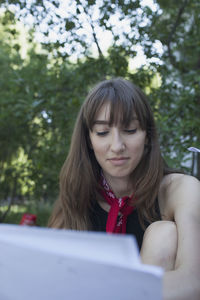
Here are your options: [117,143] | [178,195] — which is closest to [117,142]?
[117,143]

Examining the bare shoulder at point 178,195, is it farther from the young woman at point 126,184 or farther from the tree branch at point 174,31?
the tree branch at point 174,31

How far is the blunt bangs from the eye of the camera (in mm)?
1924

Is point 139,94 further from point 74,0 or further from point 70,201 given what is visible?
point 74,0

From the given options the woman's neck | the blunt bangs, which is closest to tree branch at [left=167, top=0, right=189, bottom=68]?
the blunt bangs

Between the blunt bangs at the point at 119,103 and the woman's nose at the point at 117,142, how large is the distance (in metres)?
0.05

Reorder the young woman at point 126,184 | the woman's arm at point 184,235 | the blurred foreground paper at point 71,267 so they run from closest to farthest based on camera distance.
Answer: the blurred foreground paper at point 71,267
the woman's arm at point 184,235
the young woman at point 126,184

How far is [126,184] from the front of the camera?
7.32ft

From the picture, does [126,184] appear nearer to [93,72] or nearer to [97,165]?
[97,165]

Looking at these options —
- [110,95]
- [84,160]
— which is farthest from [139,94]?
[84,160]

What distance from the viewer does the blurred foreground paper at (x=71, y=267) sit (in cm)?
78

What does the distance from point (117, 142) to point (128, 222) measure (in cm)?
53

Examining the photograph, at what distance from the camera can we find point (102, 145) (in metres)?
1.97

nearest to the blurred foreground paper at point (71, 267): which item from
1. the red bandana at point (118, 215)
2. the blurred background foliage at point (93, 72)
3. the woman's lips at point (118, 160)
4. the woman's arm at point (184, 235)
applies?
the woman's arm at point (184, 235)

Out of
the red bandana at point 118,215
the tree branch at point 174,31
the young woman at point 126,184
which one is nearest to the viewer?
the young woman at point 126,184
